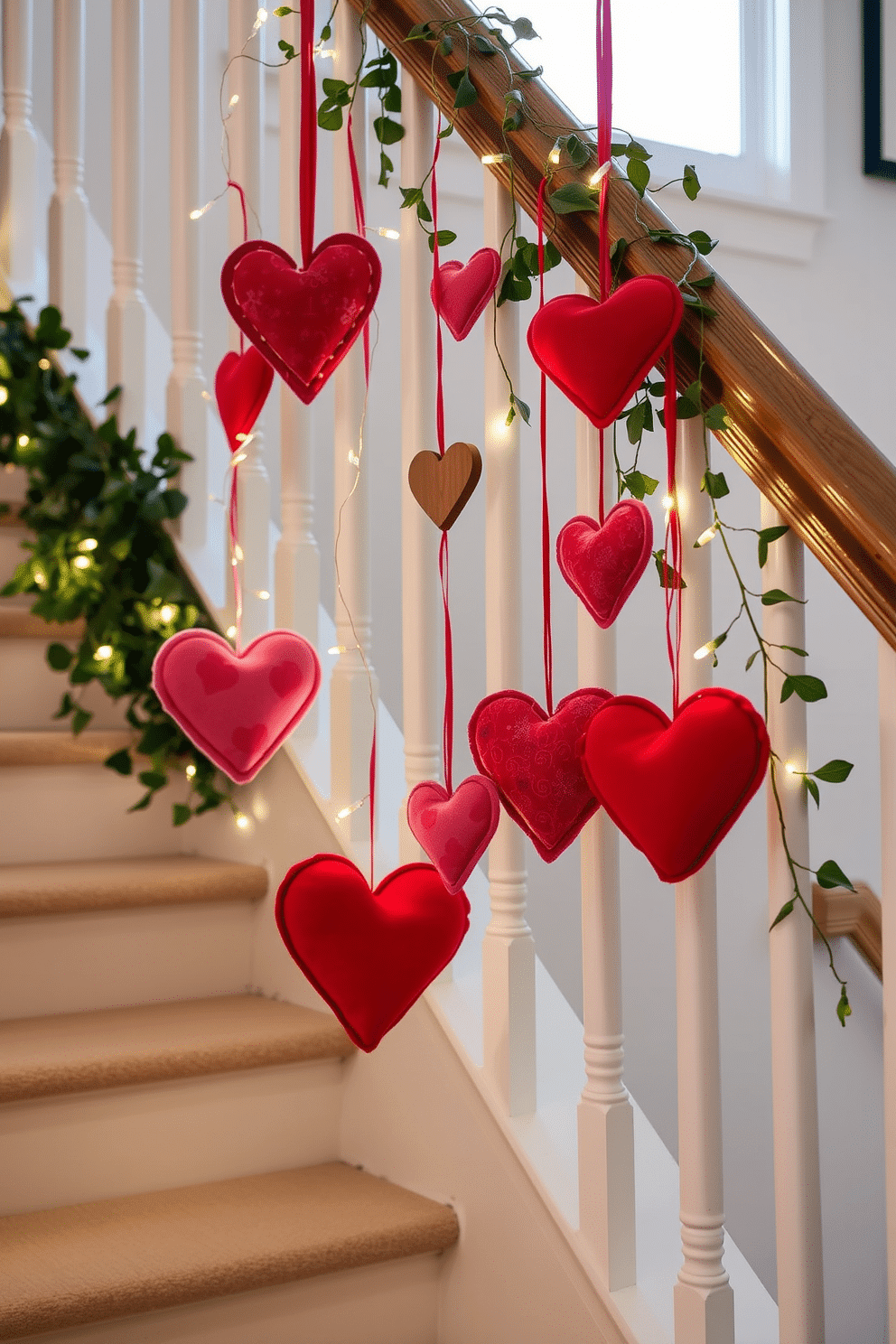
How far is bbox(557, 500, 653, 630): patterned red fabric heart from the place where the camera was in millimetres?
1059

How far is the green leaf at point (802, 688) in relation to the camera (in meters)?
1.01

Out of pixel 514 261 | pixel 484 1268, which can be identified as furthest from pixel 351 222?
pixel 484 1268

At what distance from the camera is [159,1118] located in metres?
1.40

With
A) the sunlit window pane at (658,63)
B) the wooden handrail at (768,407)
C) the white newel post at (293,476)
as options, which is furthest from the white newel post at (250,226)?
the sunlit window pane at (658,63)

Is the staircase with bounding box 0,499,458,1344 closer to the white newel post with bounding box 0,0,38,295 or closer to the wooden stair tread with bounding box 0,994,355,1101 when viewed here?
the wooden stair tread with bounding box 0,994,355,1101

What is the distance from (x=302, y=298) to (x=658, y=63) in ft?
7.00

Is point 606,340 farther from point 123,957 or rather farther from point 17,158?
point 17,158

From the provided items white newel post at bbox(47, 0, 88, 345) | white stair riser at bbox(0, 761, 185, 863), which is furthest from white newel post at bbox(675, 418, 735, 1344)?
white newel post at bbox(47, 0, 88, 345)

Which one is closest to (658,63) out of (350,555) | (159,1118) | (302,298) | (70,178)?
(70,178)

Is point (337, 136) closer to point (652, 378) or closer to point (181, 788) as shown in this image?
point (652, 378)

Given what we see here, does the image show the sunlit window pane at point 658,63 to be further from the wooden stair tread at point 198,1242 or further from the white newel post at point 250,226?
the wooden stair tread at point 198,1242

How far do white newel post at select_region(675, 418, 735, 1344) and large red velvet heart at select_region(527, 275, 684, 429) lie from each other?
0.09m

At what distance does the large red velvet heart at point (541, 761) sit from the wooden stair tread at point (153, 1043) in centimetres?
49

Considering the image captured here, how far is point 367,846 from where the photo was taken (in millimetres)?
1514
